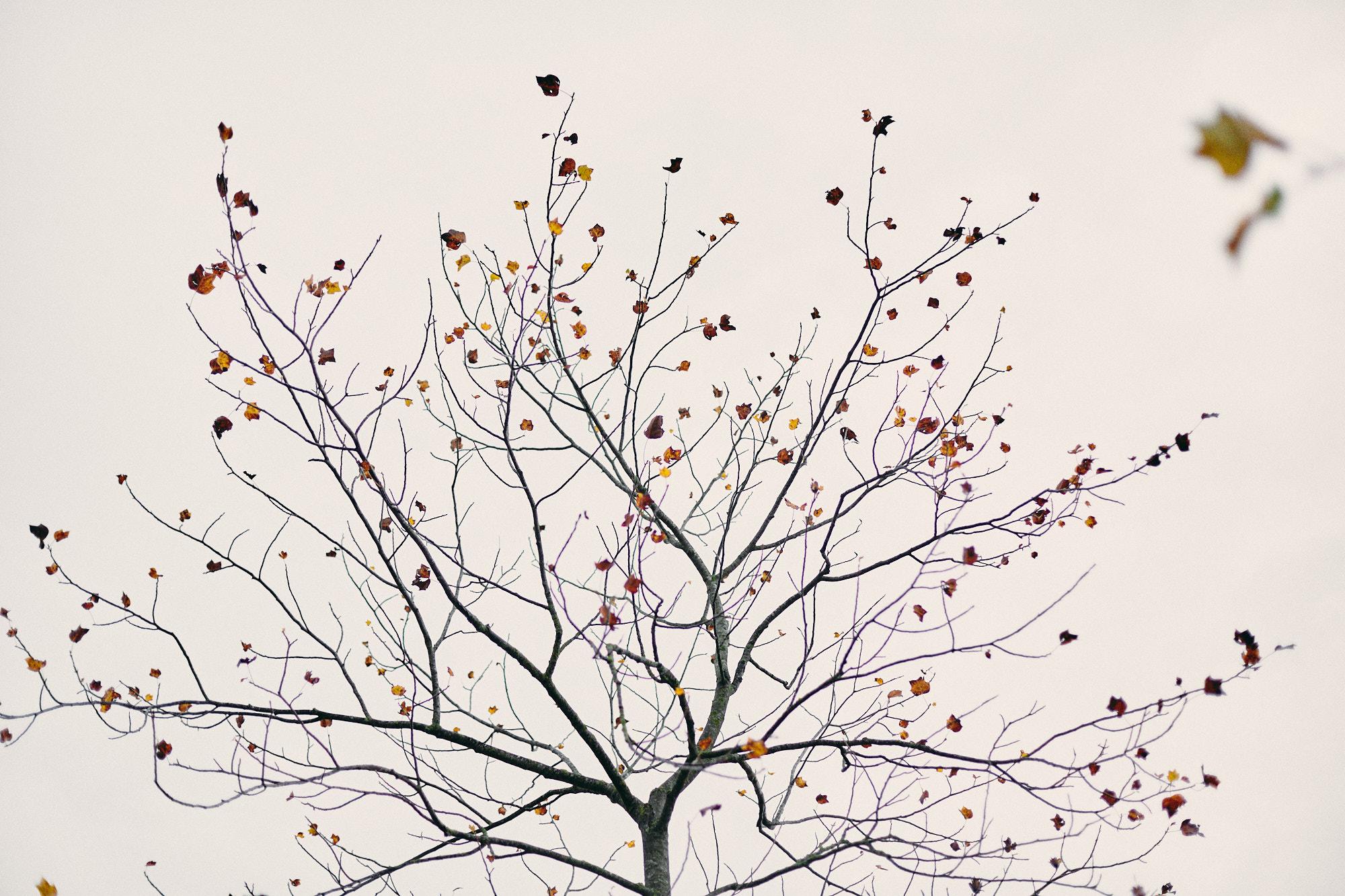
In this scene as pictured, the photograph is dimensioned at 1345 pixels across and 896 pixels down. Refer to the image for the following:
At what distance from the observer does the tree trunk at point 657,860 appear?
161 inches

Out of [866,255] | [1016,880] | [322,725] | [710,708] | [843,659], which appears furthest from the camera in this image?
[710,708]

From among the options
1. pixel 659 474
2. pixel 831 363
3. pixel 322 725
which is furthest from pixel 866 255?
pixel 322 725

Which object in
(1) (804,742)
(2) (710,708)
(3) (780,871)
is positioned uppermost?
(2) (710,708)

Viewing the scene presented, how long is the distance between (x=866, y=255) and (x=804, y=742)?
2.45 m

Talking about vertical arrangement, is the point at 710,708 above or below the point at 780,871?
above

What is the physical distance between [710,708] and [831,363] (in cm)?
206

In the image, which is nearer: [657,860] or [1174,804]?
[1174,804]

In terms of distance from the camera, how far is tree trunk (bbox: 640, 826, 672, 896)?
4.09 m

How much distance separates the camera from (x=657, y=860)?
13.7 feet

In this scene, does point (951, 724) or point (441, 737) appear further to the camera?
point (441, 737)

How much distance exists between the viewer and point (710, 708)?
475 cm

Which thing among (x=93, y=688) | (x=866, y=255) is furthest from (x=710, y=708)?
(x=93, y=688)

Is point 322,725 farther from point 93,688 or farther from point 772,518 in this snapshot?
point 772,518

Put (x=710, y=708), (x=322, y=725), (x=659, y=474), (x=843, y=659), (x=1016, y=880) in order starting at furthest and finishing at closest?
(x=659, y=474) → (x=710, y=708) → (x=322, y=725) → (x=1016, y=880) → (x=843, y=659)
